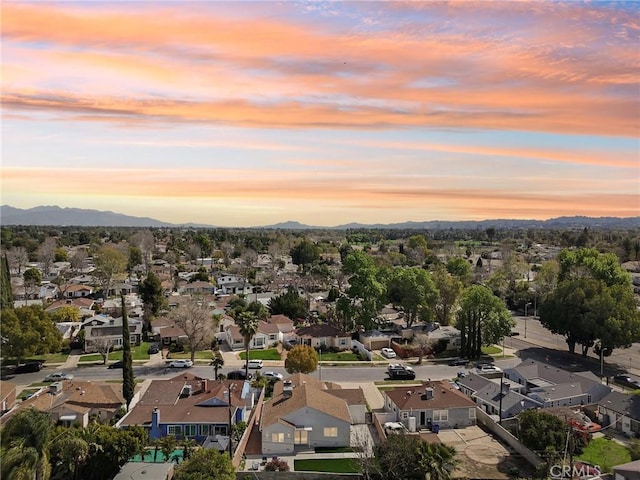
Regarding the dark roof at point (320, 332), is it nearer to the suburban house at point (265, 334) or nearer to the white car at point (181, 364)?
the suburban house at point (265, 334)

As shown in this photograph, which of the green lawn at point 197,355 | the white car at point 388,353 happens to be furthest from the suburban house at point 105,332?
the white car at point 388,353

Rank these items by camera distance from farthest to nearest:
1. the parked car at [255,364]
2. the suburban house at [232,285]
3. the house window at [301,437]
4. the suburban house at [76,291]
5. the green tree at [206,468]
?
1. the suburban house at [232,285]
2. the suburban house at [76,291]
3. the parked car at [255,364]
4. the house window at [301,437]
5. the green tree at [206,468]

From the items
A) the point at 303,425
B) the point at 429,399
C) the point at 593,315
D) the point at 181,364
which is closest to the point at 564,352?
the point at 593,315

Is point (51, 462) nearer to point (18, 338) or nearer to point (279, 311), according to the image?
point (18, 338)

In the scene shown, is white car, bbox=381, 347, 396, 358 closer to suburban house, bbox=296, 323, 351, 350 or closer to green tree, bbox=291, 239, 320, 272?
suburban house, bbox=296, 323, 351, 350

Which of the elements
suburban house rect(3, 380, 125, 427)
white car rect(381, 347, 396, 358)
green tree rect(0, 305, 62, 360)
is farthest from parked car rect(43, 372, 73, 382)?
white car rect(381, 347, 396, 358)

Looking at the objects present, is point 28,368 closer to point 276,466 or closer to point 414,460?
point 276,466
